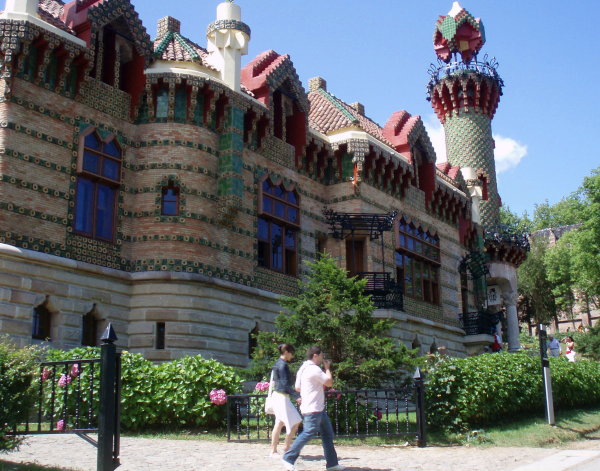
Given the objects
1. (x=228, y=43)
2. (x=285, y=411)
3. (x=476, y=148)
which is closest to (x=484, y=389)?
(x=285, y=411)

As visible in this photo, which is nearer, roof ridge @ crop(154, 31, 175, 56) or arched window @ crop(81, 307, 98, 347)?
arched window @ crop(81, 307, 98, 347)

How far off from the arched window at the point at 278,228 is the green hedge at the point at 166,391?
248 inches

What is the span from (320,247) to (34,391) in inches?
564

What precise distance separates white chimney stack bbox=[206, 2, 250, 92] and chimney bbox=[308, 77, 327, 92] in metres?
8.24

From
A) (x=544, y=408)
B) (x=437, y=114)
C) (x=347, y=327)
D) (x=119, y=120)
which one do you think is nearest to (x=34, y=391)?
(x=347, y=327)

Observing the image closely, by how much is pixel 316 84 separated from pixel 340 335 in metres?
16.0

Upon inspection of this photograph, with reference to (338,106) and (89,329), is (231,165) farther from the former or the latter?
(338,106)

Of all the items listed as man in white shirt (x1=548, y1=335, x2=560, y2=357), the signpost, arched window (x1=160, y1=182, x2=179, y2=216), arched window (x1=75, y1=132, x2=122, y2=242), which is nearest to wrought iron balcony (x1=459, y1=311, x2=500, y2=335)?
man in white shirt (x1=548, y1=335, x2=560, y2=357)

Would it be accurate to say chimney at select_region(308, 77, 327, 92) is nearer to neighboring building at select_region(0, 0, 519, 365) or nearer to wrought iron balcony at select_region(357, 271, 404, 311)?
neighboring building at select_region(0, 0, 519, 365)

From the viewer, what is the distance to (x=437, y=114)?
115 ft

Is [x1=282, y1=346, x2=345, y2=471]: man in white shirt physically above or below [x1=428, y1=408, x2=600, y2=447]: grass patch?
above

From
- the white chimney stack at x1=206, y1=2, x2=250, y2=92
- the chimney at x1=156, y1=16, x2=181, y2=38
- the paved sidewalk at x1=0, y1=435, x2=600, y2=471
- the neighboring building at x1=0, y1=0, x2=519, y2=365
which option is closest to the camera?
the paved sidewalk at x1=0, y1=435, x2=600, y2=471

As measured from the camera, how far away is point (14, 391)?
761 centimetres

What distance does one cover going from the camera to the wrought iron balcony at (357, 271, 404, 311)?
68.7ft
